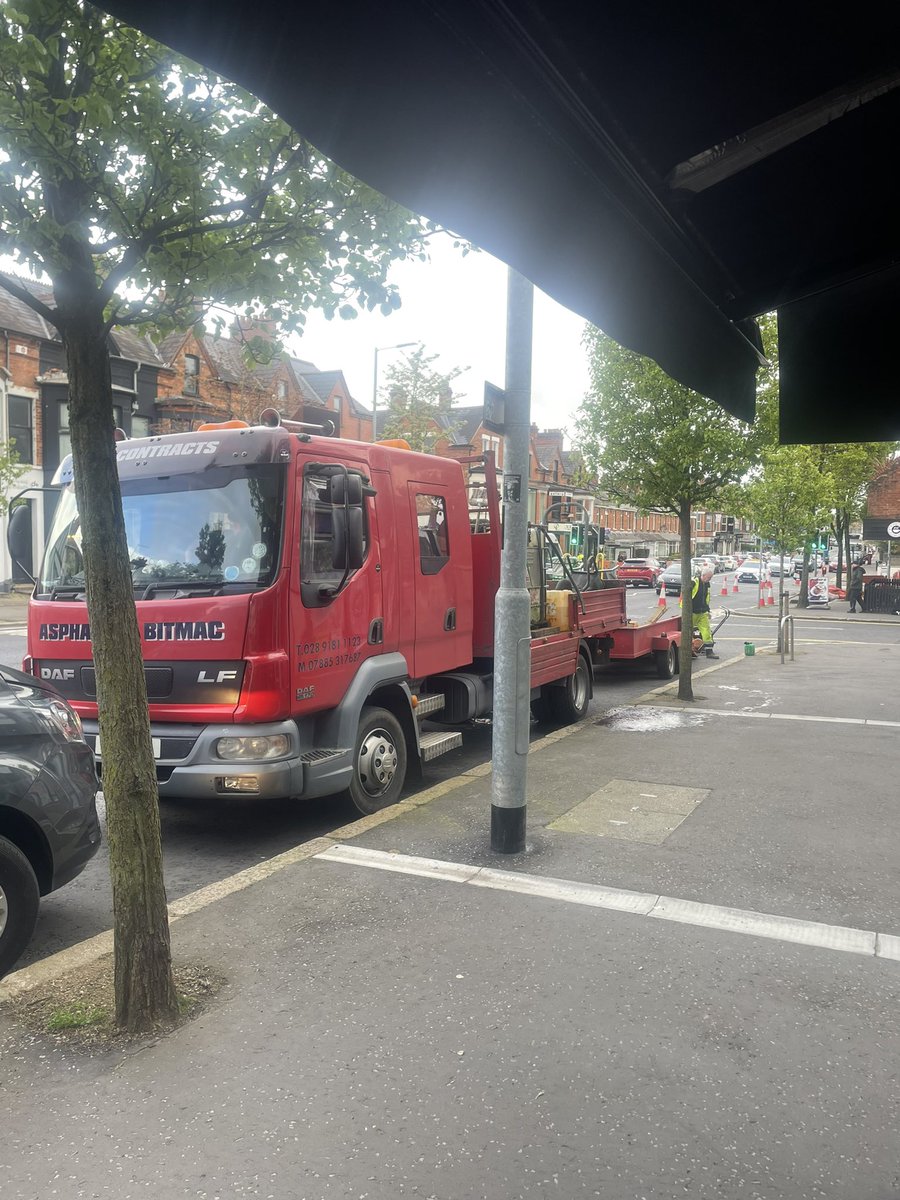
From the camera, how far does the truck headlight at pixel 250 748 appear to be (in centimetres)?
557

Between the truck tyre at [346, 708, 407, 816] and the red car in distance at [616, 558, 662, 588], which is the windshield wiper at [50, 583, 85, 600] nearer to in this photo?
the truck tyre at [346, 708, 407, 816]

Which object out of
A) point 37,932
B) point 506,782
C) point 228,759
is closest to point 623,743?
point 506,782

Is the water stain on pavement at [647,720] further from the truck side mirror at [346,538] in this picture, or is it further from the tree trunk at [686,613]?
the truck side mirror at [346,538]

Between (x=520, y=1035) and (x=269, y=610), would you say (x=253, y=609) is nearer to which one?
(x=269, y=610)

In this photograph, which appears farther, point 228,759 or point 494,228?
point 228,759

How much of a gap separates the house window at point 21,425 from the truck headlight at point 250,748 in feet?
94.0

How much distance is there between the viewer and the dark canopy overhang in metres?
1.33

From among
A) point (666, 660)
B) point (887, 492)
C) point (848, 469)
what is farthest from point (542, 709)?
point (887, 492)

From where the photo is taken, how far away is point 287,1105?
302cm

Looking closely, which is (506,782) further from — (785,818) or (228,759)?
(785,818)

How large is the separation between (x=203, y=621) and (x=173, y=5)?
15.4ft

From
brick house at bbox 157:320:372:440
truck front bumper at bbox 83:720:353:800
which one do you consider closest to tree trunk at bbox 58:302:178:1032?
truck front bumper at bbox 83:720:353:800

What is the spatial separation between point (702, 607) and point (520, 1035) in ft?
47.1

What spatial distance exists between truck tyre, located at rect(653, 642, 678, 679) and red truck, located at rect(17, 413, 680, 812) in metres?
7.86
